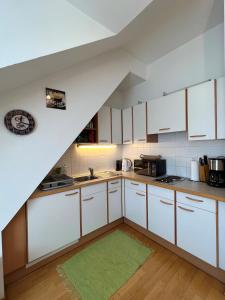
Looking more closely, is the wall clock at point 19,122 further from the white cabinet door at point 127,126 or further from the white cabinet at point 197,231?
the white cabinet at point 197,231

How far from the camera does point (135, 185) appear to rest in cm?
222

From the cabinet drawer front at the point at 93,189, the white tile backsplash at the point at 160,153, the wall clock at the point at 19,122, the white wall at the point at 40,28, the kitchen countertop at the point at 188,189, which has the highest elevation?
the white wall at the point at 40,28

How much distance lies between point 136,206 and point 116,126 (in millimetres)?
1474

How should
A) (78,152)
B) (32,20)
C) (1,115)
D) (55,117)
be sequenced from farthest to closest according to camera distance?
(78,152)
(55,117)
(1,115)
(32,20)

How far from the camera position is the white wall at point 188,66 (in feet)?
5.92

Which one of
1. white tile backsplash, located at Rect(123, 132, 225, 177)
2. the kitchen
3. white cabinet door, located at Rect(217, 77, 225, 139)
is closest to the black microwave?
the kitchen

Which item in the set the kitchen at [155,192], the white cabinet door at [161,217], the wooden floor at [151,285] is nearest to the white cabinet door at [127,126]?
the kitchen at [155,192]

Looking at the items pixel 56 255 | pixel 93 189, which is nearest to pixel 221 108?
pixel 93 189

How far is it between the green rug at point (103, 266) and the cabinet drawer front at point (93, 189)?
71 centimetres

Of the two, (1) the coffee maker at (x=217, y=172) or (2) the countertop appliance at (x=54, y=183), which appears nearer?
(1) the coffee maker at (x=217, y=172)

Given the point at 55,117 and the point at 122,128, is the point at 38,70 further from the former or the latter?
the point at 122,128

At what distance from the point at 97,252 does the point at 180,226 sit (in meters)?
1.09

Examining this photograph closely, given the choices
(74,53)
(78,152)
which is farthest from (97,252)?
(74,53)

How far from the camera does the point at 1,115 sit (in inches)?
50.9
